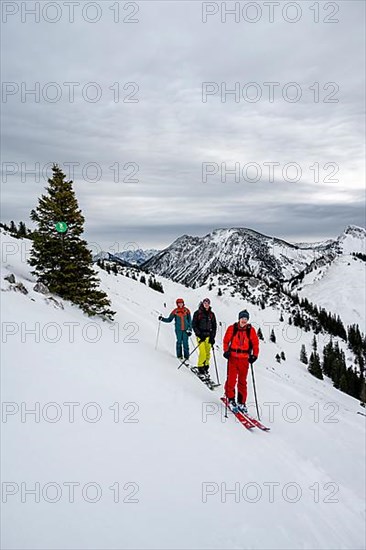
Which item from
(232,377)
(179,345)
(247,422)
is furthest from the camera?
(179,345)

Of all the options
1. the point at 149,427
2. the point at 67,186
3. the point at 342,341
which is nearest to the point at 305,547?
the point at 149,427

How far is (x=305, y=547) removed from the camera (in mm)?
4738

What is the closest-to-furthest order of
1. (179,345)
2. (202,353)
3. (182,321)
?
(202,353)
(182,321)
(179,345)

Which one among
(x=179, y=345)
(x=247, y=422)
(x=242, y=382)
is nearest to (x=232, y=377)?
(x=242, y=382)

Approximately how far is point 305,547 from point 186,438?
2.72 m

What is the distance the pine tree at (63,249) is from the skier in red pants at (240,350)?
10.8 meters

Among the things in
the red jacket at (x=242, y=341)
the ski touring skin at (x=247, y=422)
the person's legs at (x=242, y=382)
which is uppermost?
the red jacket at (x=242, y=341)

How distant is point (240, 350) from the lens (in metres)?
9.71

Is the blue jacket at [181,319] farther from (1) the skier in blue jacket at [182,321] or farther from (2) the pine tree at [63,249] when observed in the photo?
(2) the pine tree at [63,249]

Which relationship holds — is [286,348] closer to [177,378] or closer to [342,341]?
[342,341]

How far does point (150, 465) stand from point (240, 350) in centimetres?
485

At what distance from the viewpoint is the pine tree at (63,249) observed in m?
18.8

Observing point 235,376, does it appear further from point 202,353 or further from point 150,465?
point 150,465

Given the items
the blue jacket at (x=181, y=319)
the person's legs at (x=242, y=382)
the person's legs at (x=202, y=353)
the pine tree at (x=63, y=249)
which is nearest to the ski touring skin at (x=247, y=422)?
the person's legs at (x=242, y=382)
